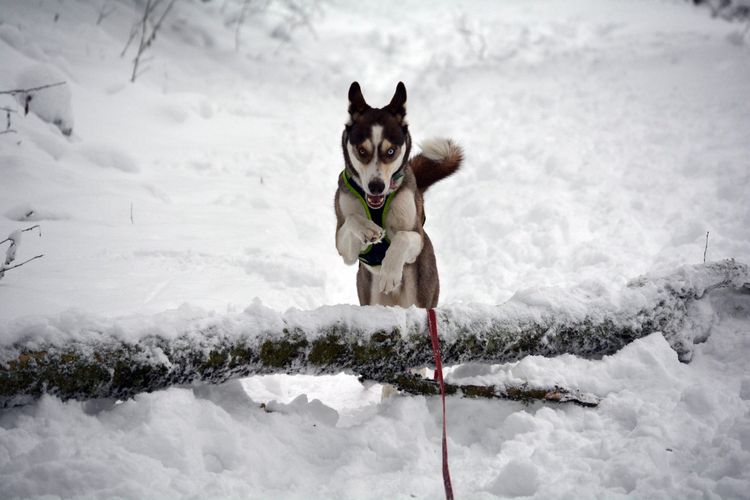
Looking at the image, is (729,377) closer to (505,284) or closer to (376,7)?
(505,284)

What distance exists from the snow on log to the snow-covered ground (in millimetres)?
108

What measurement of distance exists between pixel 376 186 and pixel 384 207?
0.80 feet

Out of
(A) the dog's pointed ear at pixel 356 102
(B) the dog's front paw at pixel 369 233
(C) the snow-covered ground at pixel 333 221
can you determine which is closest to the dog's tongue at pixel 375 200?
(B) the dog's front paw at pixel 369 233

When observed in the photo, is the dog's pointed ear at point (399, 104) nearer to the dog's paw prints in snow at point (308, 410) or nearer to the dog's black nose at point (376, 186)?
the dog's black nose at point (376, 186)

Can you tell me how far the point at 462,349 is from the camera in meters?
2.54

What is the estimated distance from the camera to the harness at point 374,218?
3211mm

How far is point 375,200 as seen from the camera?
122 inches

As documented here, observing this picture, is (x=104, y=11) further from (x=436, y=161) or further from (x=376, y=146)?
(x=376, y=146)

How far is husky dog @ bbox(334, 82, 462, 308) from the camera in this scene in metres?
3.08

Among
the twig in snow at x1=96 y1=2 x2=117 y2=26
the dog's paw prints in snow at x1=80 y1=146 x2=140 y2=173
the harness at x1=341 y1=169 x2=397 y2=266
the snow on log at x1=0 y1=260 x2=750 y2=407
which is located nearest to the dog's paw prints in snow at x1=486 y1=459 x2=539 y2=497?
the snow on log at x1=0 y1=260 x2=750 y2=407

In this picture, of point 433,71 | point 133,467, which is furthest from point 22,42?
point 433,71

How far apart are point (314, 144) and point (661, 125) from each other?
4709 millimetres

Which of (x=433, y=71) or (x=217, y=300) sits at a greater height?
(x=433, y=71)

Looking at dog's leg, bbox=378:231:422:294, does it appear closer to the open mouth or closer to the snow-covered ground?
the open mouth
